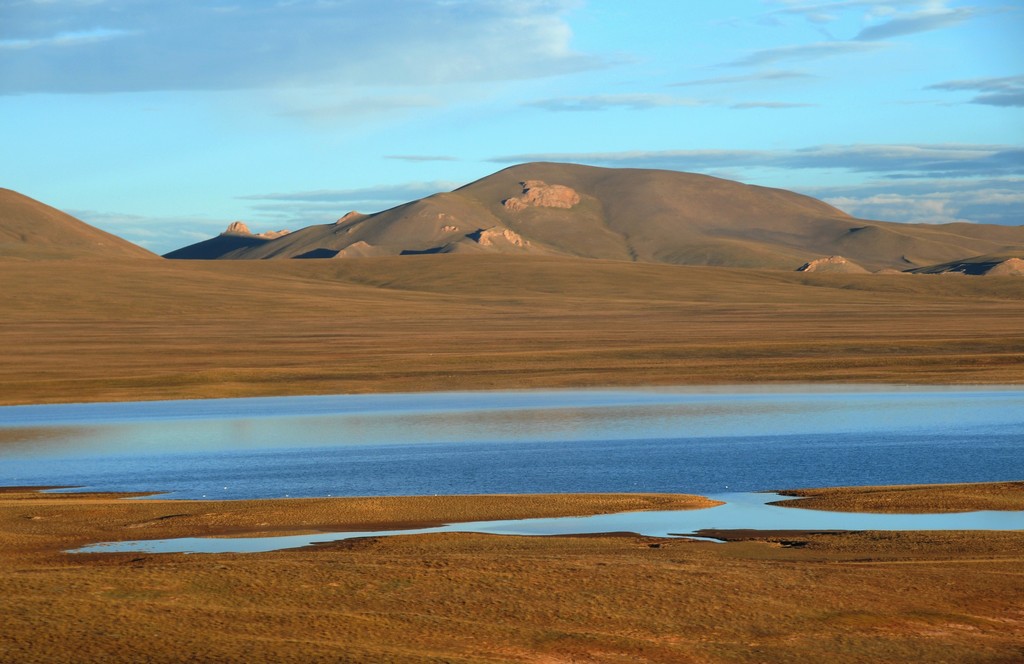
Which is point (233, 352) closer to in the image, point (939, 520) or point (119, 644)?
point (939, 520)

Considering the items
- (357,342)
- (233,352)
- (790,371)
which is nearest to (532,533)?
(790,371)

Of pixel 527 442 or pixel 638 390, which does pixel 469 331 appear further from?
pixel 527 442

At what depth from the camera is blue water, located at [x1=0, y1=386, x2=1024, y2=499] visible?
38.0m

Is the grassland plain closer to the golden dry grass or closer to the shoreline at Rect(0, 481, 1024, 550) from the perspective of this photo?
the shoreline at Rect(0, 481, 1024, 550)

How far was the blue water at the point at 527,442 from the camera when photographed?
3797 centimetres

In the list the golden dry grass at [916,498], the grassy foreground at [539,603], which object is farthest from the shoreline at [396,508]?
the grassy foreground at [539,603]

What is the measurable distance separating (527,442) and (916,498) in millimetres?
18803

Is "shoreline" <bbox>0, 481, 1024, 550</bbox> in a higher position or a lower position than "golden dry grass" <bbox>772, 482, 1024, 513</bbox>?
lower

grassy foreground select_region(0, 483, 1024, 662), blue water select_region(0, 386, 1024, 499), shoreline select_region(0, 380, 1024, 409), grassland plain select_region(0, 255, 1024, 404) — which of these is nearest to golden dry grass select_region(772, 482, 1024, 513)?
blue water select_region(0, 386, 1024, 499)

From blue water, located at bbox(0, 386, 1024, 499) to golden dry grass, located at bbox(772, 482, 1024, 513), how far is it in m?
2.88

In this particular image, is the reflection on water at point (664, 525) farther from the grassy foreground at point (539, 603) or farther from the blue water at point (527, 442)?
the blue water at point (527, 442)

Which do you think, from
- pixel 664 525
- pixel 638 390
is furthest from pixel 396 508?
pixel 638 390

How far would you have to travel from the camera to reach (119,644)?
16703mm

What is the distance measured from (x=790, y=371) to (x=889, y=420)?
967 inches
